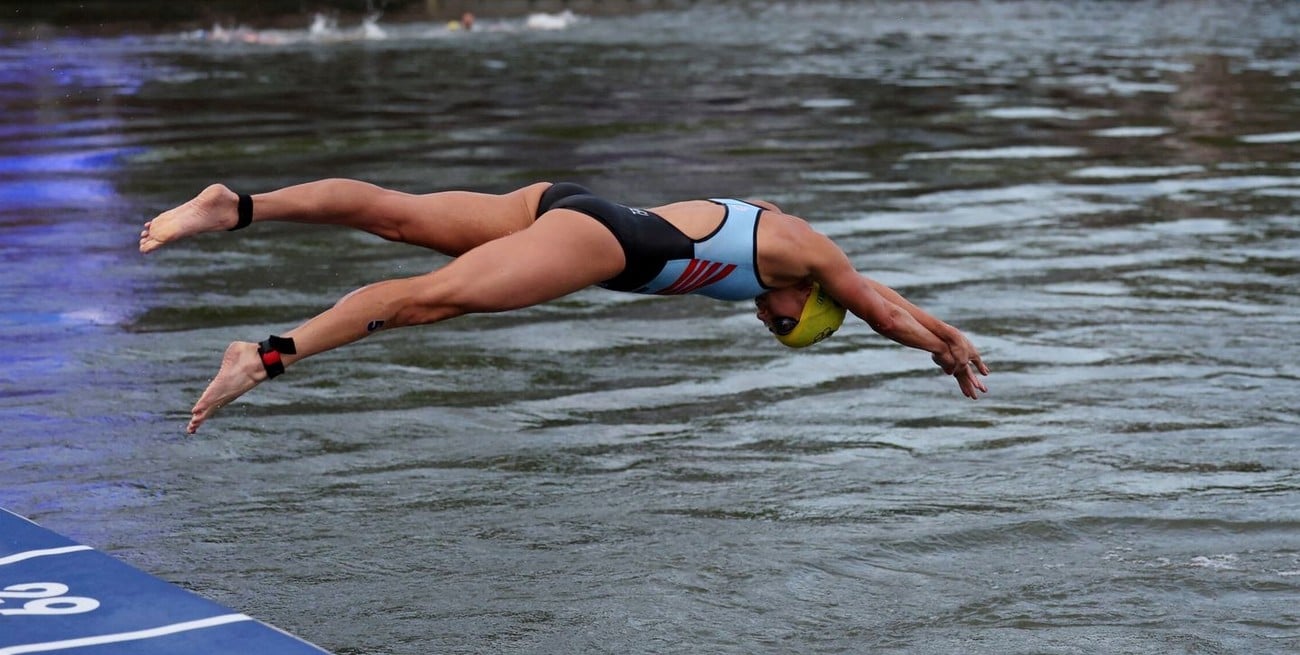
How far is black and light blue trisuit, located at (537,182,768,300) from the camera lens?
23.5 feet

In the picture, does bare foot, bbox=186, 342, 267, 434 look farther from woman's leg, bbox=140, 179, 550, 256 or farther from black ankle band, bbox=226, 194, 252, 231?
black ankle band, bbox=226, 194, 252, 231

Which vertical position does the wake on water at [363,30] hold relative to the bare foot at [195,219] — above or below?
below

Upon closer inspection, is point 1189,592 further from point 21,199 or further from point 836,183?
point 21,199

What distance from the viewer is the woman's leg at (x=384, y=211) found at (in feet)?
22.5

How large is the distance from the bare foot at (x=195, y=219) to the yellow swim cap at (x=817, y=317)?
2.56m

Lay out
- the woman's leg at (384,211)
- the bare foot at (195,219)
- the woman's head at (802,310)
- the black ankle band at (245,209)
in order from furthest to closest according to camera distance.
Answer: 1. the woman's head at (802,310)
2. the black ankle band at (245,209)
3. the woman's leg at (384,211)
4. the bare foot at (195,219)

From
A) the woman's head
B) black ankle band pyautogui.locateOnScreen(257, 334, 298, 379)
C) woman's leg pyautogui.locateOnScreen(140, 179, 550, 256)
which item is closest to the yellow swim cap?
the woman's head

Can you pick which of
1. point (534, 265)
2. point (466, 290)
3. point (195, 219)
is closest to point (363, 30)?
point (195, 219)

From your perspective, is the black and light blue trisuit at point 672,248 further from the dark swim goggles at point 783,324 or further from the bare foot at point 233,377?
the bare foot at point 233,377

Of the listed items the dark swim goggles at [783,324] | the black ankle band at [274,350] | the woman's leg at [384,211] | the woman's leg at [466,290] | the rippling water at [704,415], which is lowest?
the rippling water at [704,415]

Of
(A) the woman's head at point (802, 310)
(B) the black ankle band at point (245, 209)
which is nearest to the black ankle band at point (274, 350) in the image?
(B) the black ankle band at point (245, 209)

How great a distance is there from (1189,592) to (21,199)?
13.1 meters

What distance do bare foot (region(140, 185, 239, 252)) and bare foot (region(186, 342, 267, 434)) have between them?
0.55 meters

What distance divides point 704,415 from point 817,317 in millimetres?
2224
